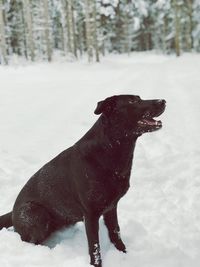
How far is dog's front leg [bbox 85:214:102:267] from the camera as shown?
4.06 meters

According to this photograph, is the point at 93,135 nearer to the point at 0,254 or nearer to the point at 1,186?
the point at 0,254

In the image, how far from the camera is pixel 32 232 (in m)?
4.48

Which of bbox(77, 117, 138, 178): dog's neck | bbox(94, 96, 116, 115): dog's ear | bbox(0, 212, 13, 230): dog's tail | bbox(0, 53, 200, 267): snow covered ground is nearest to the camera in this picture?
bbox(94, 96, 116, 115): dog's ear

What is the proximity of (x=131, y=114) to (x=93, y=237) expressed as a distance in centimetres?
125

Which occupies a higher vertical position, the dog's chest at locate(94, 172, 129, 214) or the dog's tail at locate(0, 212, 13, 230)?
the dog's chest at locate(94, 172, 129, 214)

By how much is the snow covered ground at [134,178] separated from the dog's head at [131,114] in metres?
1.41

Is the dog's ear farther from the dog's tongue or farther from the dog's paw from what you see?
the dog's paw

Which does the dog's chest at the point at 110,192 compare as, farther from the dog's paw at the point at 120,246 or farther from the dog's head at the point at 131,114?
the dog's paw at the point at 120,246

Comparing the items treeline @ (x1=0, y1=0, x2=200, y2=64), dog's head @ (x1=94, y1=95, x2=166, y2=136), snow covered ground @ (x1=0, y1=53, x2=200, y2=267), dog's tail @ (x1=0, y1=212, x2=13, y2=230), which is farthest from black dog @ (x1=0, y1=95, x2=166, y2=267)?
treeline @ (x1=0, y1=0, x2=200, y2=64)

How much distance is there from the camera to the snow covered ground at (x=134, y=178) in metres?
4.42

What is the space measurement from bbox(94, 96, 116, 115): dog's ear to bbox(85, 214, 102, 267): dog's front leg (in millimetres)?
1008

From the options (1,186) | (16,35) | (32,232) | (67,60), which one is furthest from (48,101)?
(16,35)

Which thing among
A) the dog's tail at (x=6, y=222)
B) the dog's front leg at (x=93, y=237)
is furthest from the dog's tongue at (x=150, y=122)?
the dog's tail at (x=6, y=222)

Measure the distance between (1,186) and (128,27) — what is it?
55451 mm
